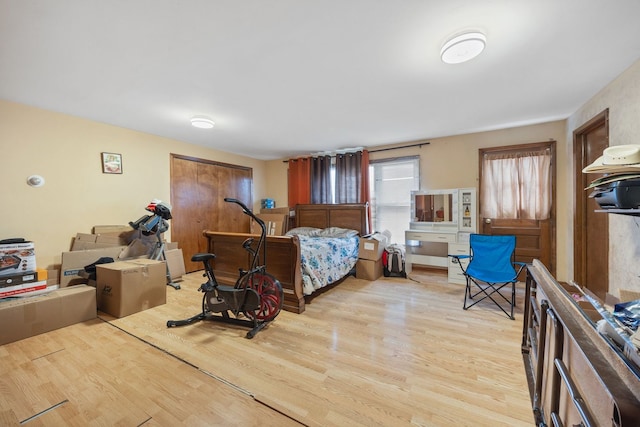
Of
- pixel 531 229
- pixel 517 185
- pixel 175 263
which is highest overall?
pixel 517 185

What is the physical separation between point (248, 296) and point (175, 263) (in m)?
2.43

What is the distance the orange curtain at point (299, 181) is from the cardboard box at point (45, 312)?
12.5 ft

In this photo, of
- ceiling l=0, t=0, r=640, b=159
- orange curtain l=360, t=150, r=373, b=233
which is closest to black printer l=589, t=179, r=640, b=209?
ceiling l=0, t=0, r=640, b=159

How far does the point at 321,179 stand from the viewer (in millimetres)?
5578

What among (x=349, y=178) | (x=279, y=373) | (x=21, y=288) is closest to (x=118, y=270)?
(x=21, y=288)

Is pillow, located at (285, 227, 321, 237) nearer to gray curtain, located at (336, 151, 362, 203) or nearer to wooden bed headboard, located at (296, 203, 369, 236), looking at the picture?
wooden bed headboard, located at (296, 203, 369, 236)

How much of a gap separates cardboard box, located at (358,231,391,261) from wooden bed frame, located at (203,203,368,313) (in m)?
0.44

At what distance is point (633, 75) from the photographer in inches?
87.2

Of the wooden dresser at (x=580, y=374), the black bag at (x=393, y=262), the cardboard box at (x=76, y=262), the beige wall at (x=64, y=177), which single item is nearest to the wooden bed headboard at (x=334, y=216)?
the black bag at (x=393, y=262)

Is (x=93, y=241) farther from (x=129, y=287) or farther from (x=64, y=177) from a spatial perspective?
(x=129, y=287)

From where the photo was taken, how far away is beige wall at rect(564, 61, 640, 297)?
2.18 m

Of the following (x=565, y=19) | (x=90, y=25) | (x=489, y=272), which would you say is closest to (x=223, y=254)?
(x=90, y=25)

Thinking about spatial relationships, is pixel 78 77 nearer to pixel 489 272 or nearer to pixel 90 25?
pixel 90 25

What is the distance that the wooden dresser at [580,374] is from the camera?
0.57 m
